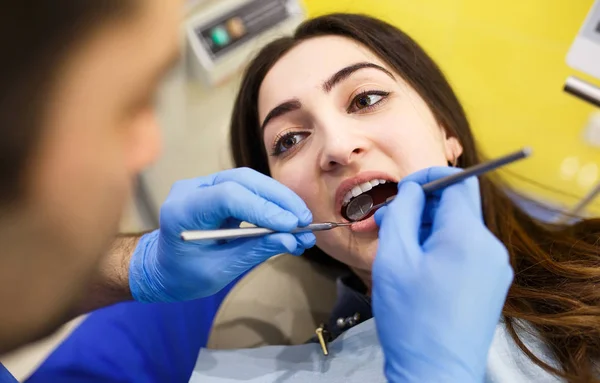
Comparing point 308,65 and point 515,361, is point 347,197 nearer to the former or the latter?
point 308,65

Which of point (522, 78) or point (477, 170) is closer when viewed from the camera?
point (477, 170)

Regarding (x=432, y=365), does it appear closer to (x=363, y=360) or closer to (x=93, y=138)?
(x=363, y=360)

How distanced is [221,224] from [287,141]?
0.83 feet

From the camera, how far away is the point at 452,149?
103 centimetres

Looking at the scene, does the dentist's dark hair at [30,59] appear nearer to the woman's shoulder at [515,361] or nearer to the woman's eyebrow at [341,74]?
the woman's eyebrow at [341,74]

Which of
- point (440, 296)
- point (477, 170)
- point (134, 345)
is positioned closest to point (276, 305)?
point (134, 345)

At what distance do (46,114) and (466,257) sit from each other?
52 cm

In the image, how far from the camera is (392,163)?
2.87 feet

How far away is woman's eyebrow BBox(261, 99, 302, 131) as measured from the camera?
941mm

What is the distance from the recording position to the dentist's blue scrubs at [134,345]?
1216 millimetres

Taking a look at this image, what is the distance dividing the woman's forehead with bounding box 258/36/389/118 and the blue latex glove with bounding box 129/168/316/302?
0.22m

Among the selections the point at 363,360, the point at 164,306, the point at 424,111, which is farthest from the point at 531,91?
the point at 164,306

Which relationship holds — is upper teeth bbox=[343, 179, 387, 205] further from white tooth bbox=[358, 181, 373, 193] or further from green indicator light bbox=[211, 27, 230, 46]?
green indicator light bbox=[211, 27, 230, 46]

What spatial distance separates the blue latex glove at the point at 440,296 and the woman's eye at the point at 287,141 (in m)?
0.36
